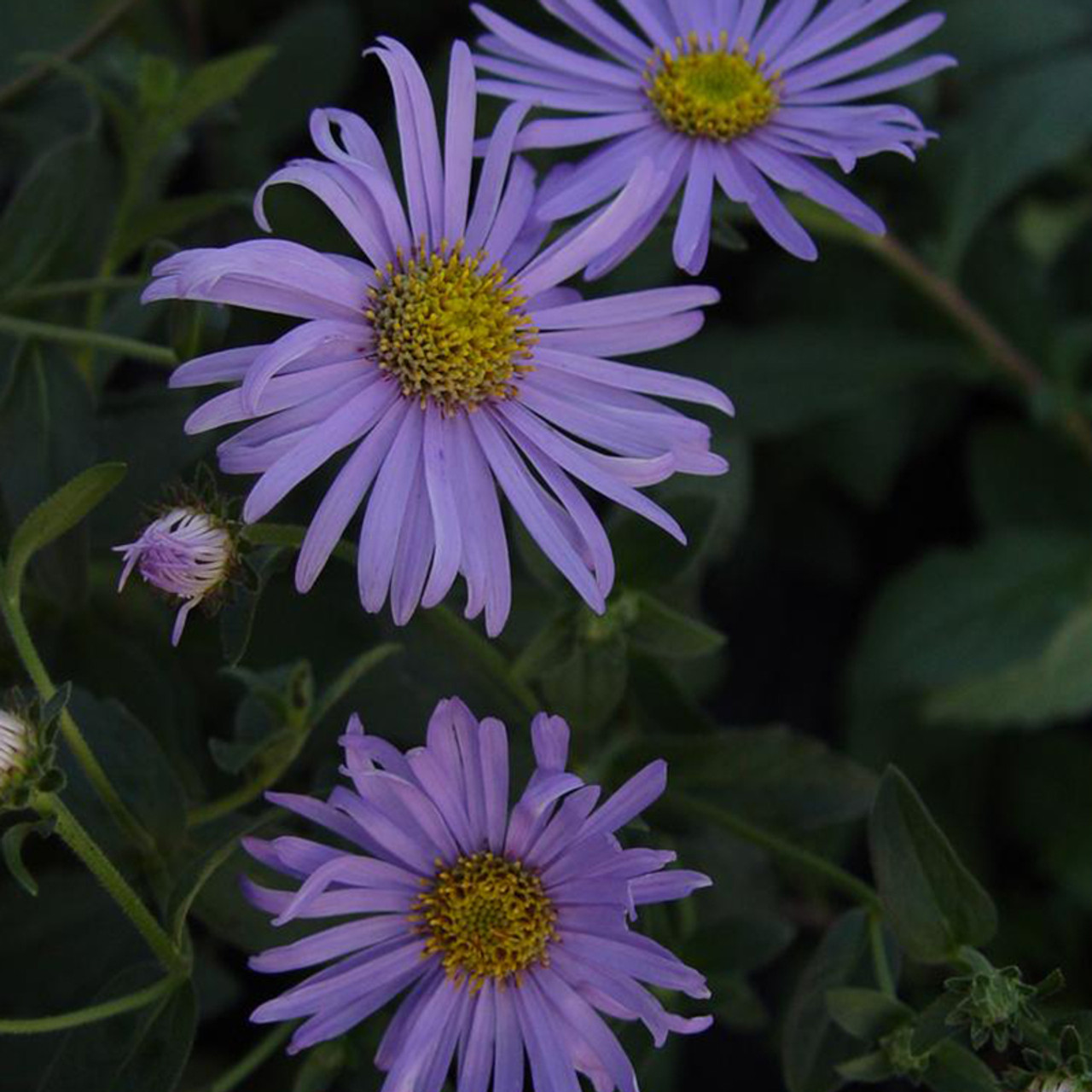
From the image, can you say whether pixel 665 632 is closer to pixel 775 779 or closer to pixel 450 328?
pixel 775 779

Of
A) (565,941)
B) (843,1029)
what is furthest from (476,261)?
(843,1029)

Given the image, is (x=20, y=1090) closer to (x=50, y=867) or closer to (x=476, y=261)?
(x=50, y=867)

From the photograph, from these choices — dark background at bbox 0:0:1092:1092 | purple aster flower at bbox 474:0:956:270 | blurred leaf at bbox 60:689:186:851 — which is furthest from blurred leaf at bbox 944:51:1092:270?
blurred leaf at bbox 60:689:186:851

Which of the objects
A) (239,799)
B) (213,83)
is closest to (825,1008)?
(239,799)

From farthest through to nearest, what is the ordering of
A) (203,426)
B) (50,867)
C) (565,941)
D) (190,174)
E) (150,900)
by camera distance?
1. (190,174)
2. (50,867)
3. (150,900)
4. (565,941)
5. (203,426)

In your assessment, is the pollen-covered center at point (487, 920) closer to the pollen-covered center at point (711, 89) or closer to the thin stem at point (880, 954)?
the thin stem at point (880, 954)

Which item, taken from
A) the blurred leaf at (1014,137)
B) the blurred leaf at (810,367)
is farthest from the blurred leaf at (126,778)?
the blurred leaf at (1014,137)
